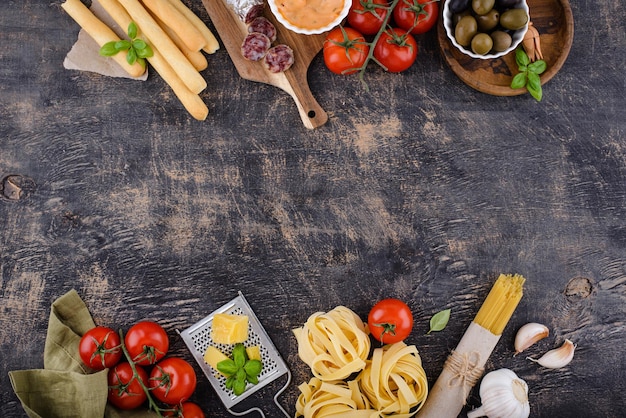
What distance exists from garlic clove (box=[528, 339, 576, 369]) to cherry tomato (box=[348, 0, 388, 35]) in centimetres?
134

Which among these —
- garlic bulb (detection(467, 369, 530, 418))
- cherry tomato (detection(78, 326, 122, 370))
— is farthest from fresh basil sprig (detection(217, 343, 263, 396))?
garlic bulb (detection(467, 369, 530, 418))

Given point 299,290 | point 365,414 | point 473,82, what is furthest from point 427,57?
point 365,414

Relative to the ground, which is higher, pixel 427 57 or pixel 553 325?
pixel 427 57

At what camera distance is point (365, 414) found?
2041mm

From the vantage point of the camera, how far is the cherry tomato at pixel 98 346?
6.70ft

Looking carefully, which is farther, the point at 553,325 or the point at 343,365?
the point at 553,325

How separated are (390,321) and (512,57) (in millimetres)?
1065

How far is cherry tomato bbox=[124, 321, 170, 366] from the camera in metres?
2.05

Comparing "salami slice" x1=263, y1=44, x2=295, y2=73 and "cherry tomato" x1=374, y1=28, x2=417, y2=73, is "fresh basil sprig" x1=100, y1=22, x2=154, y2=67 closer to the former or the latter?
"salami slice" x1=263, y1=44, x2=295, y2=73

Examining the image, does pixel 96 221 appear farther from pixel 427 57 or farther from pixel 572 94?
pixel 572 94

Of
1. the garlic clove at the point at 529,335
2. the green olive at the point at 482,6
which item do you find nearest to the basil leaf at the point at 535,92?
the green olive at the point at 482,6

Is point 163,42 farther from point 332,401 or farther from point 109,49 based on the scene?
point 332,401

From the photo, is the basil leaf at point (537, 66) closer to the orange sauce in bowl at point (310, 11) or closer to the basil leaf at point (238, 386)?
the orange sauce in bowl at point (310, 11)

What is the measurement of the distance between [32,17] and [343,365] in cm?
172
